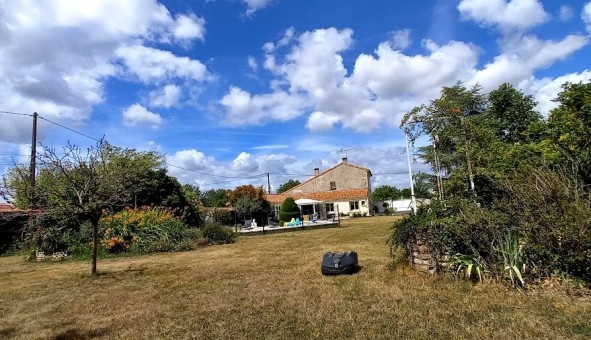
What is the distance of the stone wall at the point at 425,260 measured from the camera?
23.8ft

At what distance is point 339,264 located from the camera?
8445 millimetres

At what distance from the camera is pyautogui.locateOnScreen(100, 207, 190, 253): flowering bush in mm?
15469

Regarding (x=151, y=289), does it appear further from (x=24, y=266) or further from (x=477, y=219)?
(x=24, y=266)

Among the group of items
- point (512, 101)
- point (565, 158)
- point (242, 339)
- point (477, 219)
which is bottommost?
point (242, 339)

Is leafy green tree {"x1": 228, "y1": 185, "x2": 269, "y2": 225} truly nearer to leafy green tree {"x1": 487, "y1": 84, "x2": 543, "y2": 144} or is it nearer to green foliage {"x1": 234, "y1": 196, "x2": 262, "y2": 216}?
green foliage {"x1": 234, "y1": 196, "x2": 262, "y2": 216}

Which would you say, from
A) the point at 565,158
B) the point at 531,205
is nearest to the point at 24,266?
the point at 531,205

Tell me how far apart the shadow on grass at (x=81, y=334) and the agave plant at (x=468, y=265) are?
597cm

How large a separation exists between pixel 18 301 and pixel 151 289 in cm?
274

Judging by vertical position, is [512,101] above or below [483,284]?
above

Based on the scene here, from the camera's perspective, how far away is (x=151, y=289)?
829 centimetres

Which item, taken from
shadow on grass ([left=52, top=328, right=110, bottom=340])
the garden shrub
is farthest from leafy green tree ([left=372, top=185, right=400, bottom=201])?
shadow on grass ([left=52, top=328, right=110, bottom=340])

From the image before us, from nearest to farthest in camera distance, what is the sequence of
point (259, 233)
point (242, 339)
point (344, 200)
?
point (242, 339), point (259, 233), point (344, 200)

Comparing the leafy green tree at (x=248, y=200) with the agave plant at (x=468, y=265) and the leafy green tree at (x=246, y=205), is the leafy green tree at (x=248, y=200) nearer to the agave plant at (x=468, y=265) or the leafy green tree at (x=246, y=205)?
the leafy green tree at (x=246, y=205)

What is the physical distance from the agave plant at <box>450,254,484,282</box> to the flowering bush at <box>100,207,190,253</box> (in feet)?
39.6
